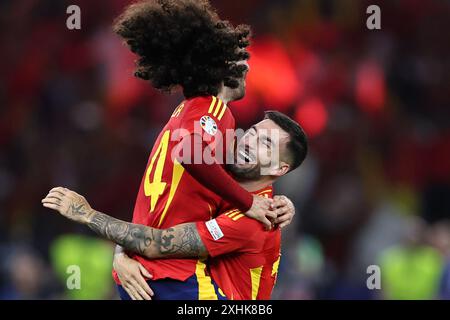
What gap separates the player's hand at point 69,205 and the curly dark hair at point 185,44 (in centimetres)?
81

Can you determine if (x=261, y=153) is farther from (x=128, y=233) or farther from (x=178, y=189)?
(x=128, y=233)

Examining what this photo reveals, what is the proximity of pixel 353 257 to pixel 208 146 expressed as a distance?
6.30 meters

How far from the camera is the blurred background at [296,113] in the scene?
1202cm

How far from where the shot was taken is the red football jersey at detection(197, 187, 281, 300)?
5.95 m

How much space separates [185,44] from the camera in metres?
6.09

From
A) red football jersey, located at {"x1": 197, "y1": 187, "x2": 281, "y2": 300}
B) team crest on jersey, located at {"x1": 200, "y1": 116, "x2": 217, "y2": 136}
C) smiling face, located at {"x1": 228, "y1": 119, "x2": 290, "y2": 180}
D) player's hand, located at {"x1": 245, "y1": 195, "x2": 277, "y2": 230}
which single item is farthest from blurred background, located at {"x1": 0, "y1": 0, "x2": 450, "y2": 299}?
team crest on jersey, located at {"x1": 200, "y1": 116, "x2": 217, "y2": 136}

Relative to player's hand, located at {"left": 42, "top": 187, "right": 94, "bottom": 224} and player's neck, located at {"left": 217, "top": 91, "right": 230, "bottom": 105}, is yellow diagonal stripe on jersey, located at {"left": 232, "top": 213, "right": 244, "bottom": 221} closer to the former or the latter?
player's neck, located at {"left": 217, "top": 91, "right": 230, "bottom": 105}

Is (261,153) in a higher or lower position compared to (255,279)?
higher

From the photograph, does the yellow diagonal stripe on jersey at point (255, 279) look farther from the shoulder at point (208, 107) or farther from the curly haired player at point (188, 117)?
the shoulder at point (208, 107)

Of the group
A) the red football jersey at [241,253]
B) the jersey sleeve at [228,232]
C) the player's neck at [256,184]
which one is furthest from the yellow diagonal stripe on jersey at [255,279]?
the player's neck at [256,184]

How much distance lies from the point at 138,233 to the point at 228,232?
0.49 meters

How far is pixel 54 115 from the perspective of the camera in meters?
12.5

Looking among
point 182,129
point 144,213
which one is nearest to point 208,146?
point 182,129

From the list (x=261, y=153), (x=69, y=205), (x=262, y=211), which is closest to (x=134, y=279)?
(x=69, y=205)
